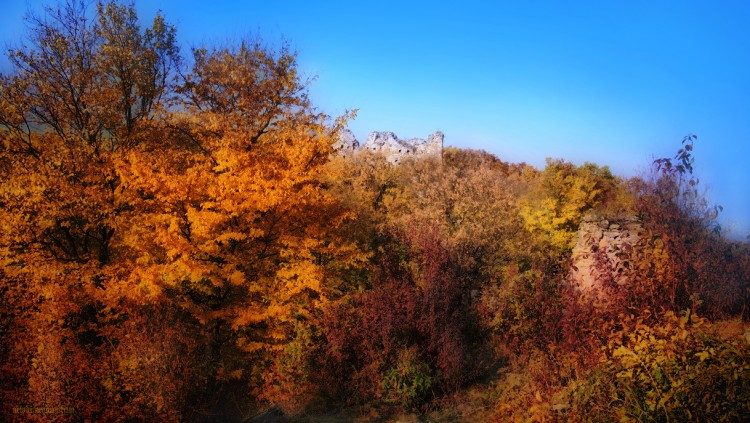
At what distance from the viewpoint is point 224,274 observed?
47.8 feet

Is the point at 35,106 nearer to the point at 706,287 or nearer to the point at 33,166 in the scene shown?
the point at 33,166

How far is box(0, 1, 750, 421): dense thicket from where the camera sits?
1165 cm

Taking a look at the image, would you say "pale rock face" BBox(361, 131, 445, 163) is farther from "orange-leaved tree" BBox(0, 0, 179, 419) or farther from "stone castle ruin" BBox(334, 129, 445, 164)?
"orange-leaved tree" BBox(0, 0, 179, 419)

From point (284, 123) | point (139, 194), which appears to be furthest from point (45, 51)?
point (284, 123)

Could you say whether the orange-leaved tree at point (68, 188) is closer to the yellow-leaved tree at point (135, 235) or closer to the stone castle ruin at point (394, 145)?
the yellow-leaved tree at point (135, 235)

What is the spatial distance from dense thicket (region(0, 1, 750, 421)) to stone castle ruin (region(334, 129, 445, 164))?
1795 inches

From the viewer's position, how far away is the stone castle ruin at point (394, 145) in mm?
64562

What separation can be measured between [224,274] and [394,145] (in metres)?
56.2

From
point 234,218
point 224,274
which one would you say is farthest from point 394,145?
point 224,274

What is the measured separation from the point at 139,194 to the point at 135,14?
7.04 m

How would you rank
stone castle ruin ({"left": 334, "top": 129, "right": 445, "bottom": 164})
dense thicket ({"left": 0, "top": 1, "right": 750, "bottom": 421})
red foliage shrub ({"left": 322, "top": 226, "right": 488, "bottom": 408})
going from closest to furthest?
dense thicket ({"left": 0, "top": 1, "right": 750, "bottom": 421})
red foliage shrub ({"left": 322, "top": 226, "right": 488, "bottom": 408})
stone castle ruin ({"left": 334, "top": 129, "right": 445, "bottom": 164})

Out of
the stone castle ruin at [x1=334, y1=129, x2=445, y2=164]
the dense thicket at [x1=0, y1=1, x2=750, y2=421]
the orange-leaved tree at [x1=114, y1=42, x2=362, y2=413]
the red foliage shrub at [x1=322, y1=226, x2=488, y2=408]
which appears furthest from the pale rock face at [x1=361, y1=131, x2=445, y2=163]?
the red foliage shrub at [x1=322, y1=226, x2=488, y2=408]

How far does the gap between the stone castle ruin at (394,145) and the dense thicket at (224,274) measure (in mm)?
45584

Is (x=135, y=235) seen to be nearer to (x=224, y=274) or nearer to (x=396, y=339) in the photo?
(x=224, y=274)
